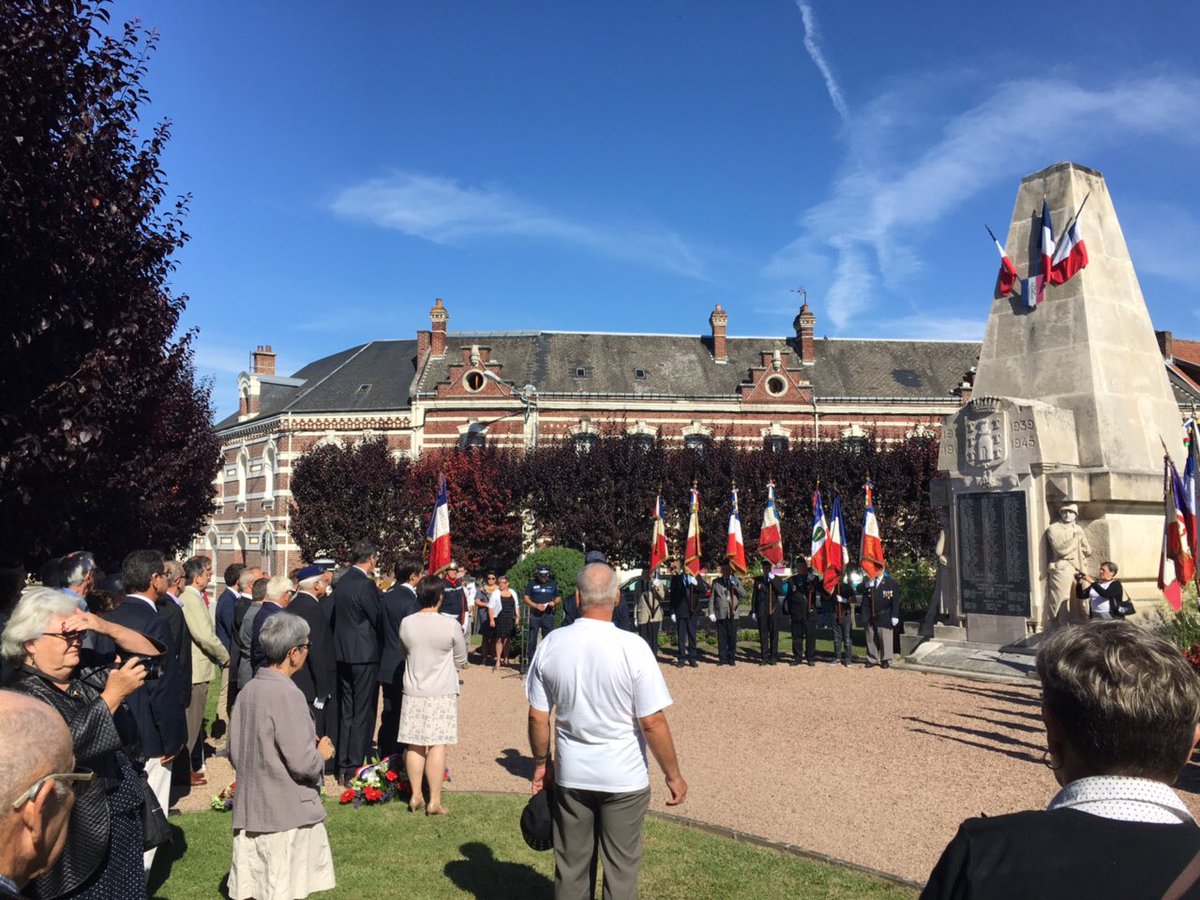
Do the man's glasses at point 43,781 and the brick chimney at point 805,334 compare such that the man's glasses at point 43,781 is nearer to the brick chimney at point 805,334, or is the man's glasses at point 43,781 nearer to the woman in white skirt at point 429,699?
the woman in white skirt at point 429,699

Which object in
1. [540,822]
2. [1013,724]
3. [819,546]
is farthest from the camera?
[819,546]

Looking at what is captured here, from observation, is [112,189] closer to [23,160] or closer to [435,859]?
[23,160]

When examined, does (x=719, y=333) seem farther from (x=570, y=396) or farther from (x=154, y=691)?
(x=154, y=691)

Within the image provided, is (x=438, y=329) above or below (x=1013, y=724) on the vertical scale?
above

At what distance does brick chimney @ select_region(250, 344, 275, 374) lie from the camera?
41.8 metres

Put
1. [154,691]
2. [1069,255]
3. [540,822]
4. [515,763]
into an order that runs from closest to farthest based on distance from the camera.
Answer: [540,822]
[154,691]
[515,763]
[1069,255]

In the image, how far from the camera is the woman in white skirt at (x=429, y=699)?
6707 mm

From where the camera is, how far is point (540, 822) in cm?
437

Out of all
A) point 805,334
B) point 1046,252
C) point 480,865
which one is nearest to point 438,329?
point 805,334

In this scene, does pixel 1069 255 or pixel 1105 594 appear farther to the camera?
pixel 1069 255

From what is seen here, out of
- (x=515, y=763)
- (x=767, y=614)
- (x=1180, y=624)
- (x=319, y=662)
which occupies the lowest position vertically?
(x=515, y=763)

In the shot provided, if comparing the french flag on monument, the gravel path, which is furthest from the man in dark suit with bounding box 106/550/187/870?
the french flag on monument

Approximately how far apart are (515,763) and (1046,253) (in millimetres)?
9827

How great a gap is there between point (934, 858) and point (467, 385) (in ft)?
103
